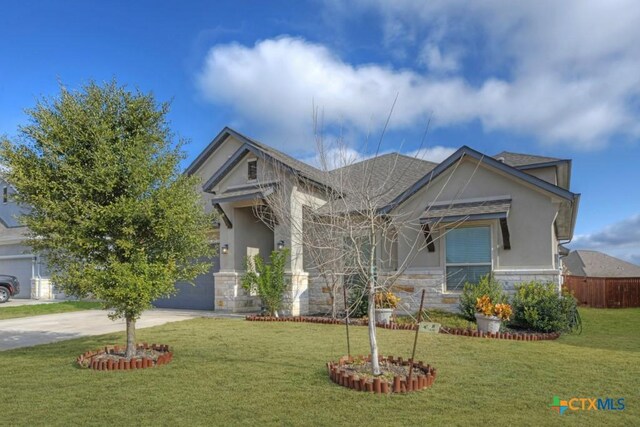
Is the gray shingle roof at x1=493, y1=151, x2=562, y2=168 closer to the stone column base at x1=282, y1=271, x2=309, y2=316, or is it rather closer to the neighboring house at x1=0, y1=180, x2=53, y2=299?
the stone column base at x1=282, y1=271, x2=309, y2=316

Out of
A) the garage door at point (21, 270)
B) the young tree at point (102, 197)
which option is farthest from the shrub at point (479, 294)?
the garage door at point (21, 270)

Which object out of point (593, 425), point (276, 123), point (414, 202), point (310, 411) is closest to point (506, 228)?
point (414, 202)

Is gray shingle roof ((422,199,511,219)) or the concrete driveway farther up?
gray shingle roof ((422,199,511,219))

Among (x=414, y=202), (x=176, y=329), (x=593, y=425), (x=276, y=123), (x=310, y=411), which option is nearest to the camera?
(x=593, y=425)

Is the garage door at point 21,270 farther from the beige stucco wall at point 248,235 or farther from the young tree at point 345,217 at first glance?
the young tree at point 345,217

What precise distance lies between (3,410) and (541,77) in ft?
41.8

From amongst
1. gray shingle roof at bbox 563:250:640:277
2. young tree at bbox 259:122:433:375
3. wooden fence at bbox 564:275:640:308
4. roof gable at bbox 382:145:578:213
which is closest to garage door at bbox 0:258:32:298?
young tree at bbox 259:122:433:375

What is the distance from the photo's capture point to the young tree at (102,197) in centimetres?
704

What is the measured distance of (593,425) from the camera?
4402 mm

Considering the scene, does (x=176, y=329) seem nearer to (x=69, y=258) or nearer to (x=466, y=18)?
(x=69, y=258)

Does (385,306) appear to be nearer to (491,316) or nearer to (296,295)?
(491,316)

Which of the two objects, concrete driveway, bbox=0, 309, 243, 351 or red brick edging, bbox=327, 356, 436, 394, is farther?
concrete driveway, bbox=0, 309, 243, 351

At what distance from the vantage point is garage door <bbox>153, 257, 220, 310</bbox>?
16408mm

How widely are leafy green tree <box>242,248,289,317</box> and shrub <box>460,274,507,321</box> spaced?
5354mm
